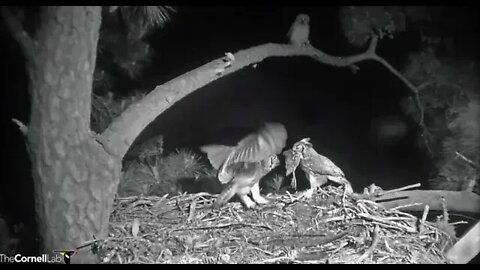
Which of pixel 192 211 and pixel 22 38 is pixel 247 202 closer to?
pixel 192 211

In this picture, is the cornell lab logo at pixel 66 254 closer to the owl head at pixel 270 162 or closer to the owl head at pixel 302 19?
the owl head at pixel 270 162

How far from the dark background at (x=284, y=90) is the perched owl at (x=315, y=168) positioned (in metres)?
0.71

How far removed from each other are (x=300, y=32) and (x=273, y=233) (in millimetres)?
1477

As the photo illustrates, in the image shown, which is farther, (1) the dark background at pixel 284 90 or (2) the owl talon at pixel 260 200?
(1) the dark background at pixel 284 90

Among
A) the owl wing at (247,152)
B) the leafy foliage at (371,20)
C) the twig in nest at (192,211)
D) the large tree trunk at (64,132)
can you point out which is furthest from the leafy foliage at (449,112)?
the large tree trunk at (64,132)

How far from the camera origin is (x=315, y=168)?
2512 millimetres

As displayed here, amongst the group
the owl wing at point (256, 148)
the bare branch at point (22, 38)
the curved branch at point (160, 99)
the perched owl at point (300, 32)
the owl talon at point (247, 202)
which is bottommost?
the owl talon at point (247, 202)

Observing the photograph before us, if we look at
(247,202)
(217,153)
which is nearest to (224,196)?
(247,202)

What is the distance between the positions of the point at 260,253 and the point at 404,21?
1.89 metres

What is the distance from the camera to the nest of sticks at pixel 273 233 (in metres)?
1.84

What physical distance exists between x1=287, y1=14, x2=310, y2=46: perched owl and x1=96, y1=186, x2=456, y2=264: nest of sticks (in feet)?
3.25

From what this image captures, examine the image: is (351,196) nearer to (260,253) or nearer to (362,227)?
(362,227)

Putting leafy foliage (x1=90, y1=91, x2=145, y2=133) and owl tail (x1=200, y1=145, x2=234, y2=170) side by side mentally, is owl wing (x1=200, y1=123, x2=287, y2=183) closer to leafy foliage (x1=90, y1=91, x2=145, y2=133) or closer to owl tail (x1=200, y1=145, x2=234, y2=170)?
owl tail (x1=200, y1=145, x2=234, y2=170)

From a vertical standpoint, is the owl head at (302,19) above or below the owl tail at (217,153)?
above
